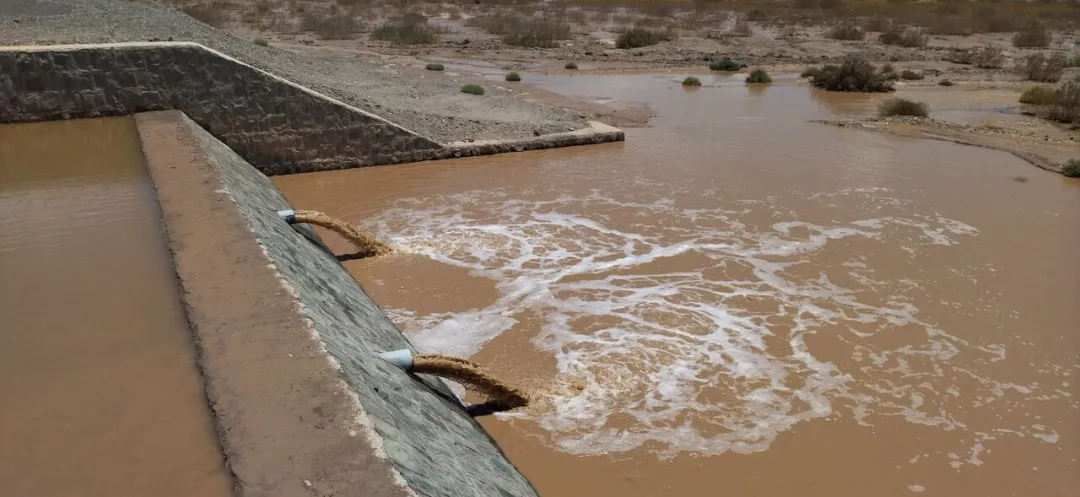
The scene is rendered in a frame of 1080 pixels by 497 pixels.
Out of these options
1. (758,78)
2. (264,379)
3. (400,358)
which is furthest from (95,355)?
(758,78)

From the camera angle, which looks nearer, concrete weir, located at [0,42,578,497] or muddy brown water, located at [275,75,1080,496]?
concrete weir, located at [0,42,578,497]

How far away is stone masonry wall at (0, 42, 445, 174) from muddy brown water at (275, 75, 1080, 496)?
0.48m

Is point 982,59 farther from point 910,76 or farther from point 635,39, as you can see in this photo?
point 635,39

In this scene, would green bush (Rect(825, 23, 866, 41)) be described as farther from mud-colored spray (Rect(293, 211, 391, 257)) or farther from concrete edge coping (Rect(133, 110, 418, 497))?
concrete edge coping (Rect(133, 110, 418, 497))

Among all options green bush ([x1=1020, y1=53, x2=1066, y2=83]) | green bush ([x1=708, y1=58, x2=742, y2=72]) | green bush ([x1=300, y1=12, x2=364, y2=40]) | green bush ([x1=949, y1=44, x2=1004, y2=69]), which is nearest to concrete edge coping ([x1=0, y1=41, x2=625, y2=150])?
green bush ([x1=708, y1=58, x2=742, y2=72])

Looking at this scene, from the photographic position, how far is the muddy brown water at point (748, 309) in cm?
487

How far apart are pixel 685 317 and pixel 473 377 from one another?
9.04 feet

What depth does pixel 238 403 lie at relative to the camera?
9.93 feet

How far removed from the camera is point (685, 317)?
6766 millimetres

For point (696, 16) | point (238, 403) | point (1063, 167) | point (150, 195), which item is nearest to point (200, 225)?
point (150, 195)

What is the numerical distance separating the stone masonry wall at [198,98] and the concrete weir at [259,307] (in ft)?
0.05

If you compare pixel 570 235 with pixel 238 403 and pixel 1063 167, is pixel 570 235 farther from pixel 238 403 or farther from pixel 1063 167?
pixel 1063 167

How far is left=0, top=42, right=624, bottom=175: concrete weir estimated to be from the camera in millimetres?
8383

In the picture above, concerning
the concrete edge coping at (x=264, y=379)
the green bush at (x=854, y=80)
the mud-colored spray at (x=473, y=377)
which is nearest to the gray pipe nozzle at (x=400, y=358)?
the mud-colored spray at (x=473, y=377)
